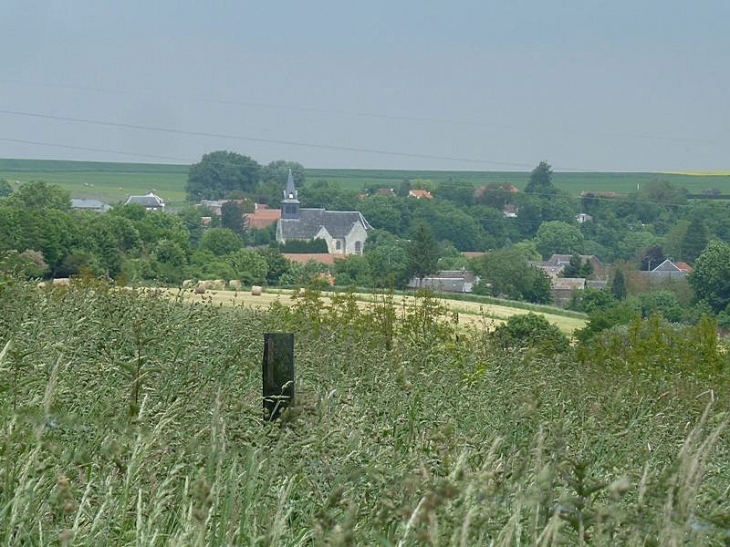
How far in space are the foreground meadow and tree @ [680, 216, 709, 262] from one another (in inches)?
6489

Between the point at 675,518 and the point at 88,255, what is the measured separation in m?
87.7

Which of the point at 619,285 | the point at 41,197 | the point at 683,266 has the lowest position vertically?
the point at 619,285

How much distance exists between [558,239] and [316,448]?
186 meters

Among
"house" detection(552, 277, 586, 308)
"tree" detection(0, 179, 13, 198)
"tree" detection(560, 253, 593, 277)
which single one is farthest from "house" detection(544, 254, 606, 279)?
"tree" detection(0, 179, 13, 198)

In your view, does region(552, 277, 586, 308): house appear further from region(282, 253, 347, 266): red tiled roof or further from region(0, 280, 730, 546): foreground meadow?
region(0, 280, 730, 546): foreground meadow

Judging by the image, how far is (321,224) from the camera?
614 feet

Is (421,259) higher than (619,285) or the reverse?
higher

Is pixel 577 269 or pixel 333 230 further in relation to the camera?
pixel 333 230

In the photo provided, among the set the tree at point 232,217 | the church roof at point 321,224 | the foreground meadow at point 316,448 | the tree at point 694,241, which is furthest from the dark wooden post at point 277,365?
the tree at point 232,217

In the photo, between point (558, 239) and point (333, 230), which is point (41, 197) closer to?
point (333, 230)

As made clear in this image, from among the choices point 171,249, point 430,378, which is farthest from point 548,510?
point 171,249

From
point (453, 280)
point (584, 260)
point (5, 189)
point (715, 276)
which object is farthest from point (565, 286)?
point (5, 189)

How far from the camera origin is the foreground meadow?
228 centimetres

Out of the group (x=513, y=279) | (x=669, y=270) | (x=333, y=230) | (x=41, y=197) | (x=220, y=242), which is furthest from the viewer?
(x=333, y=230)
